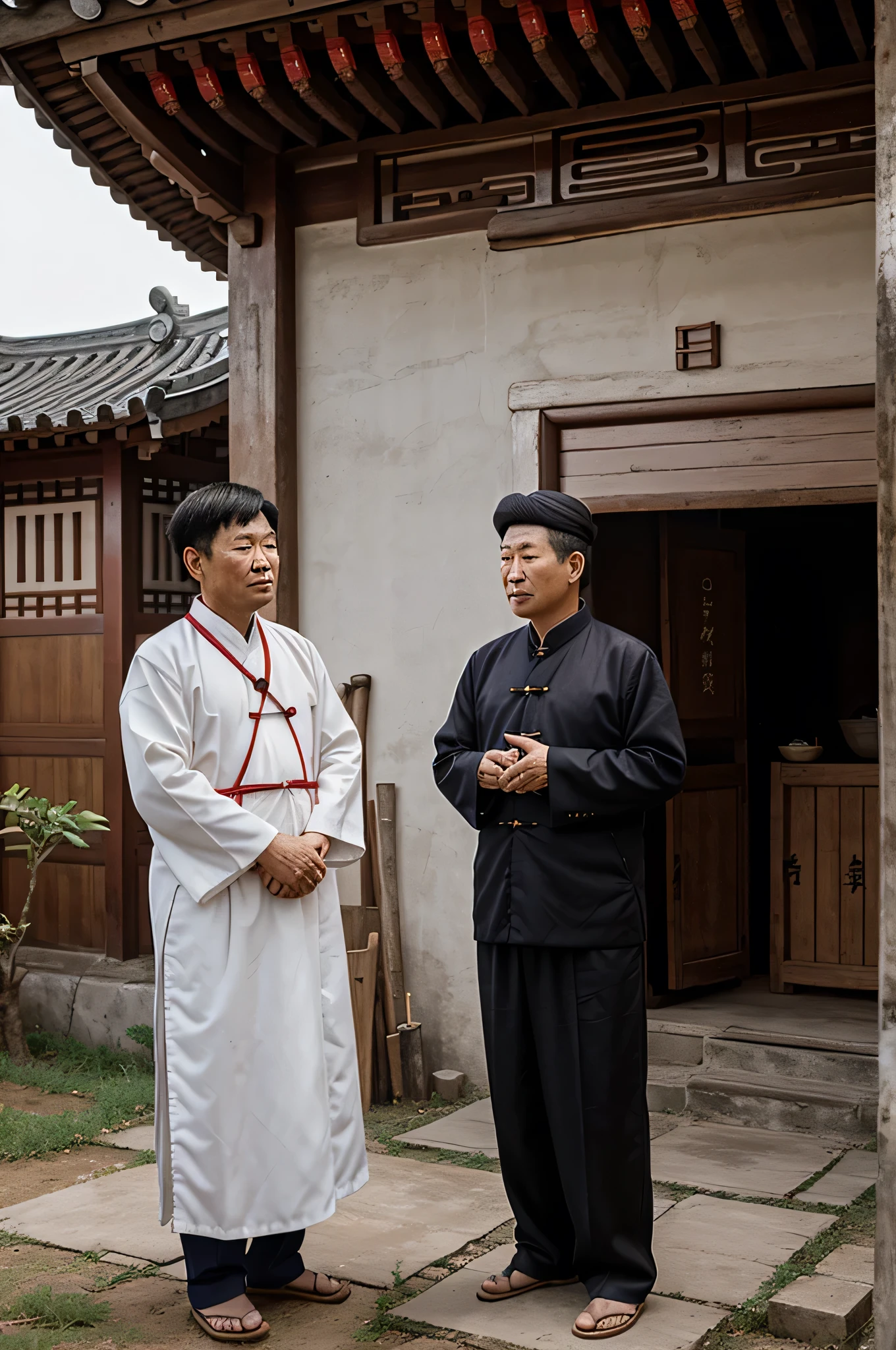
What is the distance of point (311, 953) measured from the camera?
3.54 metres

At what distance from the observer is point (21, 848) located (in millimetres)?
6633

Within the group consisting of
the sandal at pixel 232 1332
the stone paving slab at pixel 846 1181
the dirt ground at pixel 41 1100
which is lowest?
the dirt ground at pixel 41 1100

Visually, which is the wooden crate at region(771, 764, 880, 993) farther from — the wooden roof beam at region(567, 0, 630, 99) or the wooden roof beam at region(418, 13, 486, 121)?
the wooden roof beam at region(418, 13, 486, 121)

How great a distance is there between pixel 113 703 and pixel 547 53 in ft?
13.1

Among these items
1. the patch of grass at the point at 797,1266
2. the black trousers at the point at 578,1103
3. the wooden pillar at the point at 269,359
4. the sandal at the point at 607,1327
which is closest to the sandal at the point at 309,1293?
the black trousers at the point at 578,1103

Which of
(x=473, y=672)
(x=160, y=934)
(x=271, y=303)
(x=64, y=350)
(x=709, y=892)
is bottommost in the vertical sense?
(x=709, y=892)

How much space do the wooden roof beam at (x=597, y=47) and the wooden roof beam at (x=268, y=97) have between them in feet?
4.17

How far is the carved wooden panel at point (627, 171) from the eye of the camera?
16.2ft

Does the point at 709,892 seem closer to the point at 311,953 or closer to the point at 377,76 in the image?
the point at 311,953

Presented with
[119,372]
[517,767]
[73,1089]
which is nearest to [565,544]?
[517,767]

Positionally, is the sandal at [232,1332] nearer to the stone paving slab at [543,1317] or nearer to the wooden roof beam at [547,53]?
the stone paving slab at [543,1317]

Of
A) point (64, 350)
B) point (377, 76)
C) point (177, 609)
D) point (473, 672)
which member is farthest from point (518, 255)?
point (64, 350)

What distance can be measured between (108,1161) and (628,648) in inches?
119

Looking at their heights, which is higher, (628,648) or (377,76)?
(377,76)
